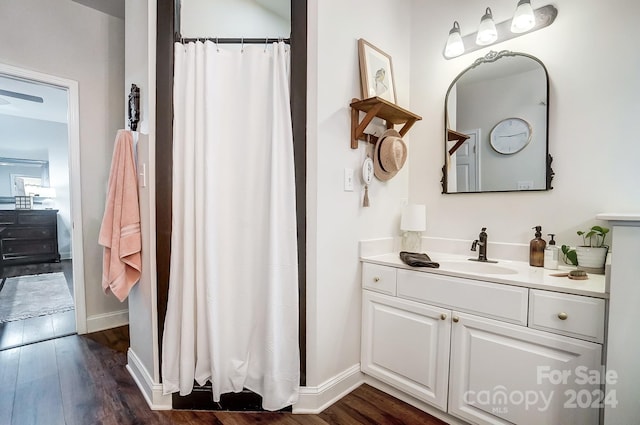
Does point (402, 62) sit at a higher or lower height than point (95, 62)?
lower

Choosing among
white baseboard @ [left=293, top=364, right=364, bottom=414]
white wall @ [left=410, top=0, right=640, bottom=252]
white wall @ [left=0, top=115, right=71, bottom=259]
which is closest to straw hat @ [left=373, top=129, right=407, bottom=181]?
white wall @ [left=410, top=0, right=640, bottom=252]

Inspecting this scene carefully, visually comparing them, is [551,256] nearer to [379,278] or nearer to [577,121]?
[577,121]

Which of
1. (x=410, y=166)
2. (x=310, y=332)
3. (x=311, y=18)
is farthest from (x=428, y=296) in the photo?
(x=311, y=18)

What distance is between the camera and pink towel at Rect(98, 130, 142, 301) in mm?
1683

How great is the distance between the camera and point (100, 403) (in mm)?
1637

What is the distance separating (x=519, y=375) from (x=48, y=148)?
26.4 ft

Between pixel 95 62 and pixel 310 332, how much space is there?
119 inches

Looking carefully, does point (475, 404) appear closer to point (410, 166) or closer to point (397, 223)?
point (397, 223)

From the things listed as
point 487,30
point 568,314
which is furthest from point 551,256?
point 487,30

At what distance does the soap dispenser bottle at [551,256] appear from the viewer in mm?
1529

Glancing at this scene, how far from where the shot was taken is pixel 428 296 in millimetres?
1553

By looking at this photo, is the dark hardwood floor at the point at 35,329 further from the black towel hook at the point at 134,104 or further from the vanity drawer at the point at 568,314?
the vanity drawer at the point at 568,314

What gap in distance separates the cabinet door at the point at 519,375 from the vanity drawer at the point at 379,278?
364mm

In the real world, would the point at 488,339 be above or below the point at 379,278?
below
